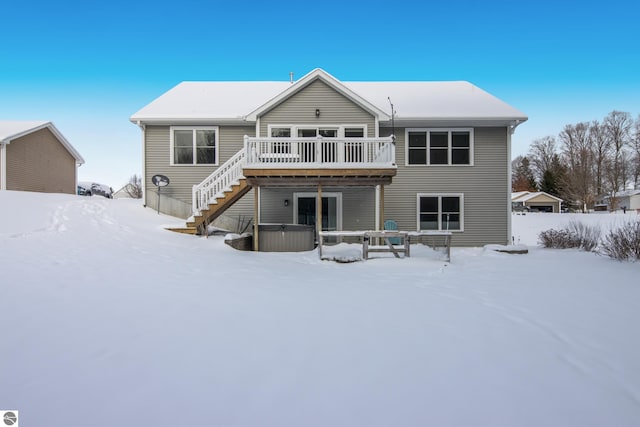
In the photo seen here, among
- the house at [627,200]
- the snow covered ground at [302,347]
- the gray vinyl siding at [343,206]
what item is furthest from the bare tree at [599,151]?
the snow covered ground at [302,347]

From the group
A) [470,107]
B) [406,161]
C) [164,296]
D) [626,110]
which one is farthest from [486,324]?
[626,110]

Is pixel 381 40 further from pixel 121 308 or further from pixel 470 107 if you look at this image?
pixel 121 308

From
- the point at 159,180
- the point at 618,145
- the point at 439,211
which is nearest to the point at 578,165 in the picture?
the point at 618,145

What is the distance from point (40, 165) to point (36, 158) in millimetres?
487

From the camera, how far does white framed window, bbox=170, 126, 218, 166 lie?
13.8 metres

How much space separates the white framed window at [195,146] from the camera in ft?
45.2

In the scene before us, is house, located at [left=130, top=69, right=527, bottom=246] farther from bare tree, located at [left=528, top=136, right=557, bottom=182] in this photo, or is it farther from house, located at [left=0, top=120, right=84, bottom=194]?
bare tree, located at [left=528, top=136, right=557, bottom=182]

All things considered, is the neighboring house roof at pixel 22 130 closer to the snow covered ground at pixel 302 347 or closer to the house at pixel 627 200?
the snow covered ground at pixel 302 347

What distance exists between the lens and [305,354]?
10.8 feet

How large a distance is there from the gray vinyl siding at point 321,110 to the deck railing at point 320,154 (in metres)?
2.02

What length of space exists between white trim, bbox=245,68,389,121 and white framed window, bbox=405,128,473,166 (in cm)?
184

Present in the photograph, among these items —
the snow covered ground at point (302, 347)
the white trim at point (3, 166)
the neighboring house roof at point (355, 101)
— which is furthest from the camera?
the white trim at point (3, 166)

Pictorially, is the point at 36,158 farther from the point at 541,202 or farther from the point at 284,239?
the point at 541,202

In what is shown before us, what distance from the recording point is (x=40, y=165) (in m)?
19.7
